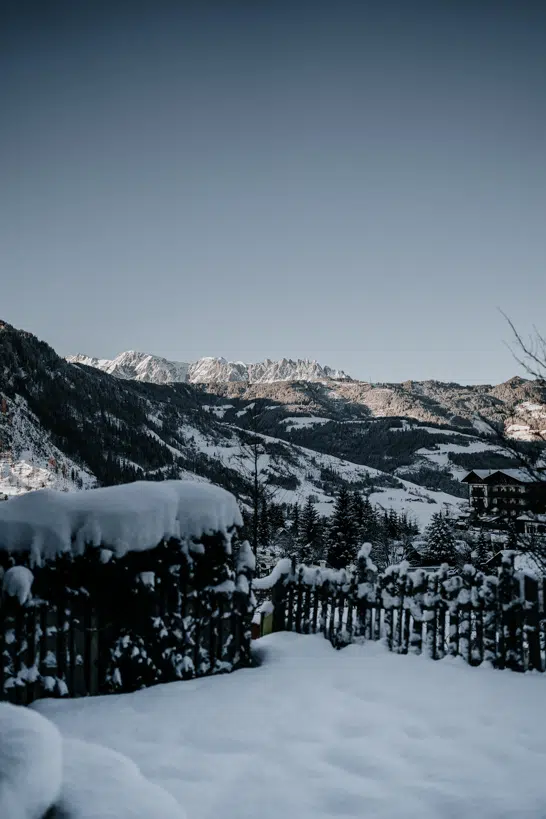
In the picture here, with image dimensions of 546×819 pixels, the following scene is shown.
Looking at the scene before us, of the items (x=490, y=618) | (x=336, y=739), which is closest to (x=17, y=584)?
(x=336, y=739)

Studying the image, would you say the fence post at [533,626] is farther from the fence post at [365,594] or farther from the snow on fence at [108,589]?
the snow on fence at [108,589]

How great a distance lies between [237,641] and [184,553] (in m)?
1.45

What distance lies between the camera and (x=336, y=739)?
4277 millimetres

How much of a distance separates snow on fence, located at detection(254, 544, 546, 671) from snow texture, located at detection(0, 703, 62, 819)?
19.2 ft

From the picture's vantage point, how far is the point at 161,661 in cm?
547

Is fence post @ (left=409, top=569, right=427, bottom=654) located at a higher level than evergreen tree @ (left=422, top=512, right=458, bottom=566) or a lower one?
higher

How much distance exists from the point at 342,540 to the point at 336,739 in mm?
47083

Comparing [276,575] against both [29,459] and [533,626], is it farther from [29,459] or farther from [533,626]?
[29,459]

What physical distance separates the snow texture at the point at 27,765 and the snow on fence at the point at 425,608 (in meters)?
5.84

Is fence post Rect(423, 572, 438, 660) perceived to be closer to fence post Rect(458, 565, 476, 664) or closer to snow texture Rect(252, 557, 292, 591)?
fence post Rect(458, 565, 476, 664)

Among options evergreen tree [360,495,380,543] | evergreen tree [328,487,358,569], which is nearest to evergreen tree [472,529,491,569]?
evergreen tree [328,487,358,569]

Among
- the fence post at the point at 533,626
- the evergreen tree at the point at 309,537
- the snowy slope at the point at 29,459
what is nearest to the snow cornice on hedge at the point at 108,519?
the fence post at the point at 533,626

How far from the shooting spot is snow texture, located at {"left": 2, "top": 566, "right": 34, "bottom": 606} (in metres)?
4.67

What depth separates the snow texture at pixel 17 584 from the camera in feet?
15.3
